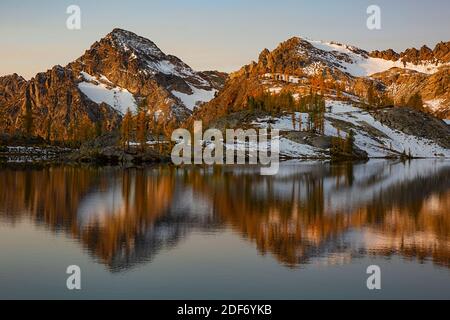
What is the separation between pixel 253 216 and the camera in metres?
54.7

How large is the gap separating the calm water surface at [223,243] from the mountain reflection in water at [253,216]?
11 centimetres

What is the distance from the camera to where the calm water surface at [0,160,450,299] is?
2962 centimetres

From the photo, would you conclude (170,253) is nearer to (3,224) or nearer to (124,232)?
(124,232)

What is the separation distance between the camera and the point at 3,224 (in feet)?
161

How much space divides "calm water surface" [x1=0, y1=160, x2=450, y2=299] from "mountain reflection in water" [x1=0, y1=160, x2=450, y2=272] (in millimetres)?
112

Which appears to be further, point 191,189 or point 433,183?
point 433,183

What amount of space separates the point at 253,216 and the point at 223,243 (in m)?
13.4

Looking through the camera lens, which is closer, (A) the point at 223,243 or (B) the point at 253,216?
(A) the point at 223,243

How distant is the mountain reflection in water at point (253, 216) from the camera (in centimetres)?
3912

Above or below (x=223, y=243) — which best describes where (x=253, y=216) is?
above

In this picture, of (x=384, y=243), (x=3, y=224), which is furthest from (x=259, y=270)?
(x=3, y=224)

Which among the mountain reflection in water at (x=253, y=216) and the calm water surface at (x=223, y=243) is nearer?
the calm water surface at (x=223, y=243)
